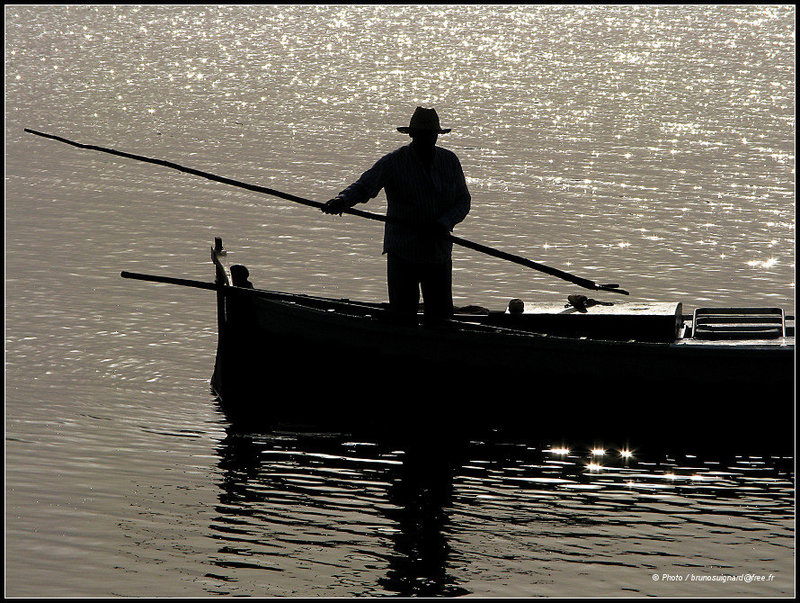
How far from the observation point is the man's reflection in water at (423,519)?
276 inches

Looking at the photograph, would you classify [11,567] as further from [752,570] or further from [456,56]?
[456,56]

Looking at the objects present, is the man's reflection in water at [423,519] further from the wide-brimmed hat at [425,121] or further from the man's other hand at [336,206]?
the wide-brimmed hat at [425,121]

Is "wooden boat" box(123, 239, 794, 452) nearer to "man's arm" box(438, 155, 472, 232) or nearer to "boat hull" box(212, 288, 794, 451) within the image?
"boat hull" box(212, 288, 794, 451)

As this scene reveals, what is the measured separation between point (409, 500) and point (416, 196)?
2.03m

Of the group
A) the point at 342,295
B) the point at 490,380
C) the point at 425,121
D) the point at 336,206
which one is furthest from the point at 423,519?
the point at 342,295

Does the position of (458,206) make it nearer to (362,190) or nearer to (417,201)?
(417,201)

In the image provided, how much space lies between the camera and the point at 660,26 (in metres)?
59.3

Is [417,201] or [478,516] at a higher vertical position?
[417,201]

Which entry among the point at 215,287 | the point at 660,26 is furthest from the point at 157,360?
the point at 660,26

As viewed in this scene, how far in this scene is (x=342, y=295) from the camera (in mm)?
14172

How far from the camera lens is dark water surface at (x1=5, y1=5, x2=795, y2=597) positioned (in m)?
7.33

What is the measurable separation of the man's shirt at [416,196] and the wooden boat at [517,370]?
553mm

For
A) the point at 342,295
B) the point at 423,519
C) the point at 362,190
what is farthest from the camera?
the point at 342,295

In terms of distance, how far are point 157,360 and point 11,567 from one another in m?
4.50
